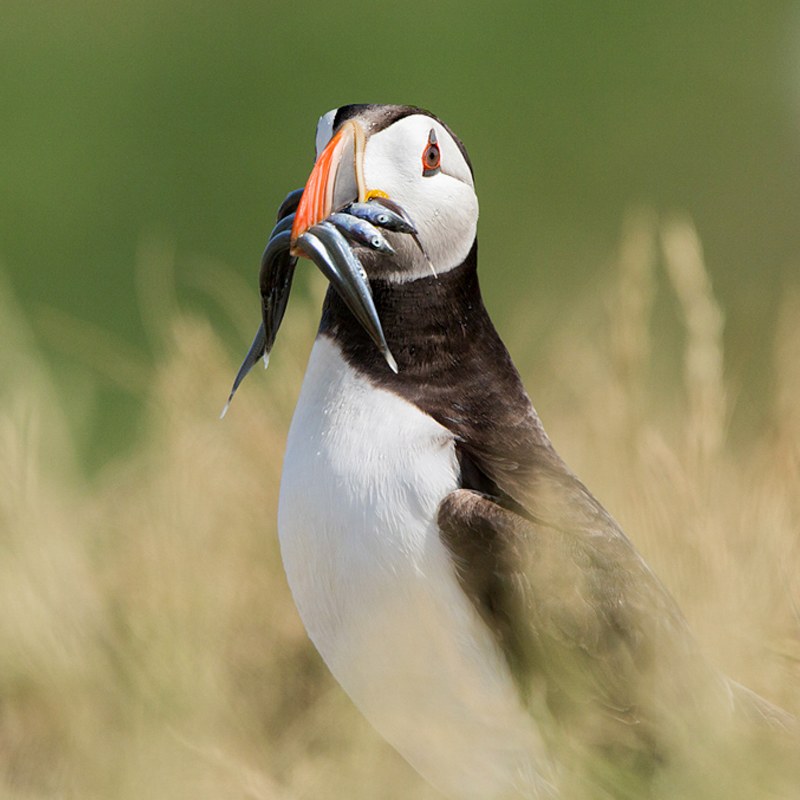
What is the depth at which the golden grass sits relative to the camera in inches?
100

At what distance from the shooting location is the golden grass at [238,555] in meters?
2.54

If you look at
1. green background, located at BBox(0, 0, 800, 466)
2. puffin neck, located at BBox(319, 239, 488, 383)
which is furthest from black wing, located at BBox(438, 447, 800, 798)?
green background, located at BBox(0, 0, 800, 466)

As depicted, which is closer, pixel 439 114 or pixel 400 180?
pixel 400 180

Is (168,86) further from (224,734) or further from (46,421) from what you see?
(224,734)

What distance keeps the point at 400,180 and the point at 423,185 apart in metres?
0.05

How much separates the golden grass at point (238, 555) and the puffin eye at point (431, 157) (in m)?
0.61

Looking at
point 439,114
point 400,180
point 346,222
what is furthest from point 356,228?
point 439,114

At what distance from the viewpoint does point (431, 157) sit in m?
2.88

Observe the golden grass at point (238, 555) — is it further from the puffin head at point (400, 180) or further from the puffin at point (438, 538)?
the puffin head at point (400, 180)

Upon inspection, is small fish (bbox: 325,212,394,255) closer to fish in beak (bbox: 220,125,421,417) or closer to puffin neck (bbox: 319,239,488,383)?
fish in beak (bbox: 220,125,421,417)

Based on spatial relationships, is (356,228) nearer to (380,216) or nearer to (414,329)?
(380,216)

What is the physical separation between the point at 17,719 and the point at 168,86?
10004 mm

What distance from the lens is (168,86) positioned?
1275cm

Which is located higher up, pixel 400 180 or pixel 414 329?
pixel 400 180
